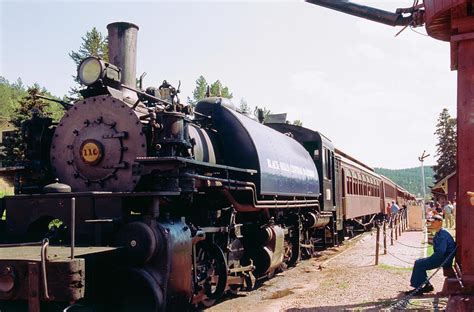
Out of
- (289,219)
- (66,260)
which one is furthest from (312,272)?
(66,260)

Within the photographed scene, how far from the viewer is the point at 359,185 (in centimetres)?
2062

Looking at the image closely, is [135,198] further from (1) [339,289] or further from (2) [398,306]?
(1) [339,289]

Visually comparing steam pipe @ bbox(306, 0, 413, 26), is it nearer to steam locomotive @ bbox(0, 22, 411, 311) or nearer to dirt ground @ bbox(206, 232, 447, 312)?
steam locomotive @ bbox(0, 22, 411, 311)

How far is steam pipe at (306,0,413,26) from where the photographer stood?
7.22m

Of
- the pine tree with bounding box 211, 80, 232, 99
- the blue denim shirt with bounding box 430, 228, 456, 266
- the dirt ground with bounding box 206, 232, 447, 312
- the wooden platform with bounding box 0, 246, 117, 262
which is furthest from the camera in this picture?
the pine tree with bounding box 211, 80, 232, 99

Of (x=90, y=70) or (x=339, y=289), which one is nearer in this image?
(x=90, y=70)

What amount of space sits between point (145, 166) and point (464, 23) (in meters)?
4.36

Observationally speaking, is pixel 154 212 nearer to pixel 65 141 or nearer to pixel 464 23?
pixel 65 141

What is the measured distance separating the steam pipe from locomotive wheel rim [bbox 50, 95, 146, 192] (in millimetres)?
3965

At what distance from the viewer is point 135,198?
5.88 meters

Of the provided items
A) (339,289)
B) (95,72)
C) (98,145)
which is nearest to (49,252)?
(98,145)

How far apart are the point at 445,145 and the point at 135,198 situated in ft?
198

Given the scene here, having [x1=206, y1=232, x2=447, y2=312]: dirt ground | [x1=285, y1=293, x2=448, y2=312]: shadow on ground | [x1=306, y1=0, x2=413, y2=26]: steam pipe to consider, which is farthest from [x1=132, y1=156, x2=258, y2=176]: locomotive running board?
[x1=306, y1=0, x2=413, y2=26]: steam pipe

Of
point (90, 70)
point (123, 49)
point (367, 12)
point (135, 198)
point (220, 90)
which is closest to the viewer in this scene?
point (135, 198)
